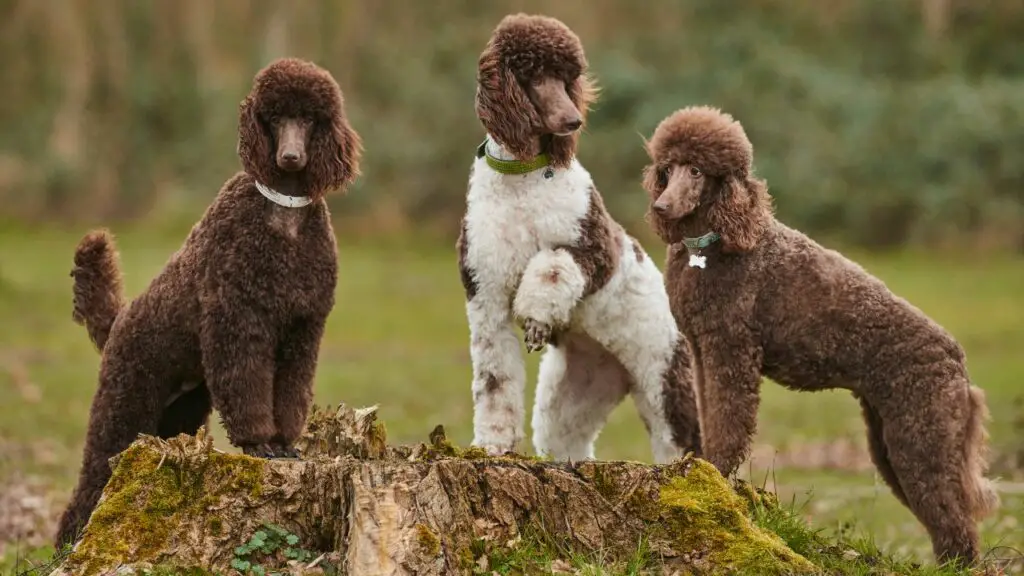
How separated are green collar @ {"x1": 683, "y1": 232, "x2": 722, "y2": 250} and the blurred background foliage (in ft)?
52.4

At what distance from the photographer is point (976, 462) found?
614 centimetres

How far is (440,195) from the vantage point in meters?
24.5

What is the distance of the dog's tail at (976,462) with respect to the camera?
6.06m

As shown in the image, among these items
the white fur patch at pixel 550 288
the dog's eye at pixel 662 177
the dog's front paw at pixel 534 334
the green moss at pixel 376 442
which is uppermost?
the dog's eye at pixel 662 177

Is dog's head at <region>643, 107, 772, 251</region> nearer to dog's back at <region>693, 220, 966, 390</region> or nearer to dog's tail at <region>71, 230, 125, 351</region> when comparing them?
dog's back at <region>693, 220, 966, 390</region>

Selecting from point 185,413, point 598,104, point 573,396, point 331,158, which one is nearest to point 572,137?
point 331,158

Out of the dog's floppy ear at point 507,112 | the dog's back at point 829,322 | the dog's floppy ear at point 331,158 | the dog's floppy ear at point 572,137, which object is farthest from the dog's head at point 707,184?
the dog's floppy ear at point 331,158

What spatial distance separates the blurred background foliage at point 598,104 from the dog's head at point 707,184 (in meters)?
16.0

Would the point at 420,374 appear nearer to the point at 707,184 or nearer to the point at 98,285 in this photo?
the point at 98,285

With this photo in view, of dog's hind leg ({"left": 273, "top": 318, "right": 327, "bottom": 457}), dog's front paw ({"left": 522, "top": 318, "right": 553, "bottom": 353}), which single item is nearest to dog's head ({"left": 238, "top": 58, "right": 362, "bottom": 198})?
dog's hind leg ({"left": 273, "top": 318, "right": 327, "bottom": 457})

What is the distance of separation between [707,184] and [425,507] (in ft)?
7.28

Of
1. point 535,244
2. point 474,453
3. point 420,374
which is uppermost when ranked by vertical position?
point 420,374

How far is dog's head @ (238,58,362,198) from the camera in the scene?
5.78 meters

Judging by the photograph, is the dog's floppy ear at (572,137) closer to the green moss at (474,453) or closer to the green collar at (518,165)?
the green collar at (518,165)
